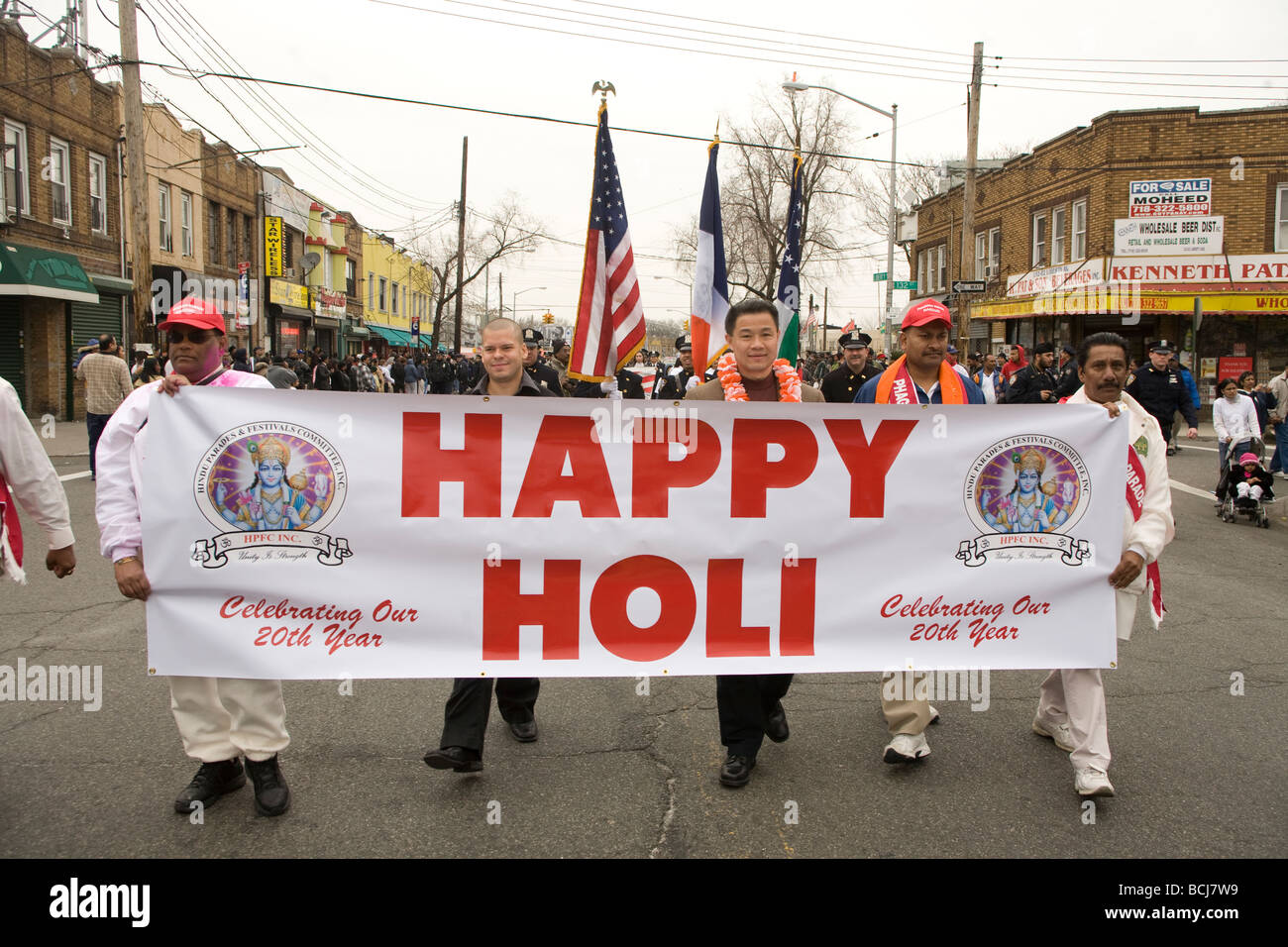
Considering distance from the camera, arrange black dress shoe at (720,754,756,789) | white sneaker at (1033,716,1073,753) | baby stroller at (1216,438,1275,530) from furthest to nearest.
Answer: baby stroller at (1216,438,1275,530) → white sneaker at (1033,716,1073,753) → black dress shoe at (720,754,756,789)

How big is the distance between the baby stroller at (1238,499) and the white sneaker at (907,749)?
8908mm

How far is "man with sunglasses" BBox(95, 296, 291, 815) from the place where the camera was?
3537 mm

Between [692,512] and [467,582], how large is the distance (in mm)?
941

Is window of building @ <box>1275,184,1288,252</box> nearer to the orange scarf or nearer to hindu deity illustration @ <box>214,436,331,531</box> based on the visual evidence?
the orange scarf

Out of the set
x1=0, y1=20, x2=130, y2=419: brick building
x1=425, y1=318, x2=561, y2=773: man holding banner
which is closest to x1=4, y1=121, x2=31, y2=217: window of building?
x1=0, y1=20, x2=130, y2=419: brick building

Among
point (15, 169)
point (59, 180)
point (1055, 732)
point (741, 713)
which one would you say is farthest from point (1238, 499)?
point (59, 180)

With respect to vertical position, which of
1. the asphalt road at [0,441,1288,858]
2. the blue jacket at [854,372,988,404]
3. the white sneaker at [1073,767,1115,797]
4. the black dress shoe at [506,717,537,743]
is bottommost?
the asphalt road at [0,441,1288,858]

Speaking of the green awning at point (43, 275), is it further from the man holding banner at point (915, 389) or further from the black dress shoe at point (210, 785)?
the man holding banner at point (915, 389)

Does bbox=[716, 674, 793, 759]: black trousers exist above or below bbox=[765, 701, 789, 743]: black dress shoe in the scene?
above

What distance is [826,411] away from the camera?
3980mm

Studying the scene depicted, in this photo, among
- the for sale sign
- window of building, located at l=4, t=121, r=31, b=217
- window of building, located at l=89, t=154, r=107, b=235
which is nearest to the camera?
window of building, located at l=4, t=121, r=31, b=217

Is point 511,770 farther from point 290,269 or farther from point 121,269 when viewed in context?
point 290,269

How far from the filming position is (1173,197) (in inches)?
974
